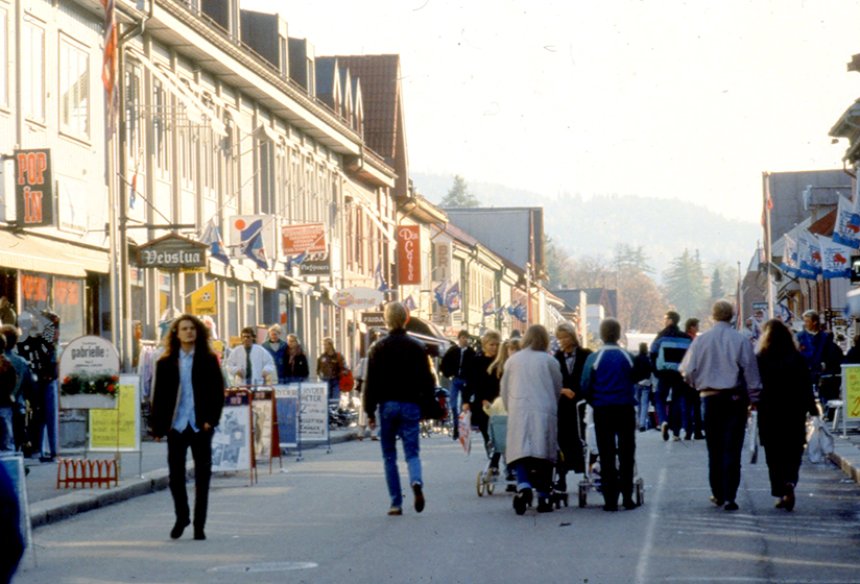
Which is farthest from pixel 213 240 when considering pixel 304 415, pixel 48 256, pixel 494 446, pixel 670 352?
pixel 494 446

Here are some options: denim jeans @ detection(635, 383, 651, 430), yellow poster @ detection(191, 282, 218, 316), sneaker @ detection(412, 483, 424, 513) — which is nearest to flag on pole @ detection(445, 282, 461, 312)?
yellow poster @ detection(191, 282, 218, 316)

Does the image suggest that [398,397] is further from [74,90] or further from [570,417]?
[74,90]

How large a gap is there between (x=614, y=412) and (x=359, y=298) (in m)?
29.1

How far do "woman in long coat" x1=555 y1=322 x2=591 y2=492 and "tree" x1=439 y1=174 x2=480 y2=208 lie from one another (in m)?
171

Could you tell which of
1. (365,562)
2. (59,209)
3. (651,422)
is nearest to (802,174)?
(651,422)

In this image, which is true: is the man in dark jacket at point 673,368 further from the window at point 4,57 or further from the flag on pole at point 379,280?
the flag on pole at point 379,280

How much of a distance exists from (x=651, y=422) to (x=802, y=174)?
242 ft

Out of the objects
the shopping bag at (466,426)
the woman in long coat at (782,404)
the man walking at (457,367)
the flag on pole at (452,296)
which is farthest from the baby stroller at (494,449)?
the flag on pole at (452,296)

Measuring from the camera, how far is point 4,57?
2480 cm

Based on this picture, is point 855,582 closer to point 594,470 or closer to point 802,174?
point 594,470

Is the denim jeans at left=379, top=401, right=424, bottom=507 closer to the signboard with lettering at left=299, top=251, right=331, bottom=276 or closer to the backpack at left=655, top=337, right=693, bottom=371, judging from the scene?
the backpack at left=655, top=337, right=693, bottom=371

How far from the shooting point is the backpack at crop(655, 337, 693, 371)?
2627 cm

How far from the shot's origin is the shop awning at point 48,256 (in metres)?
24.0

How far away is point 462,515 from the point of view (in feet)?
48.6
